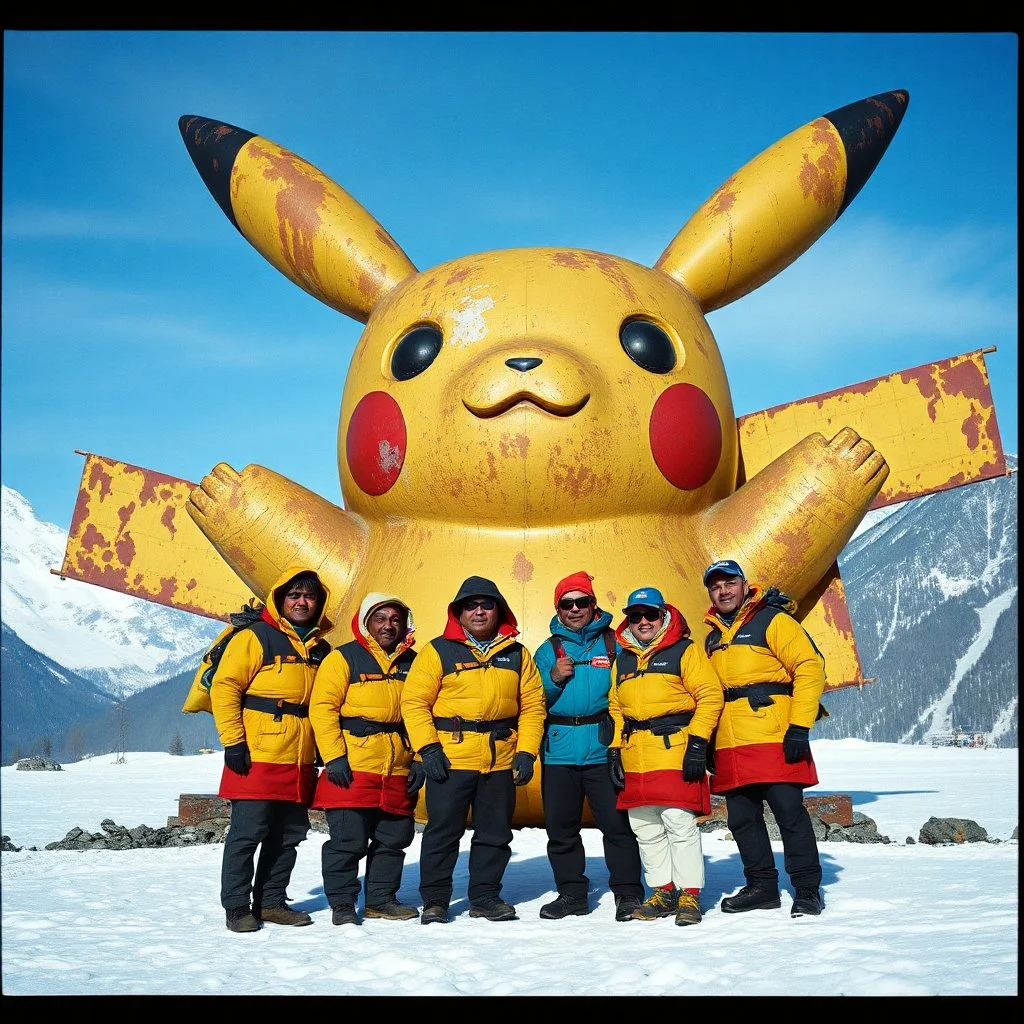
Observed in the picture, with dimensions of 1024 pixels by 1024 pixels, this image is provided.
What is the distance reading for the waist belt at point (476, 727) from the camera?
4309mm

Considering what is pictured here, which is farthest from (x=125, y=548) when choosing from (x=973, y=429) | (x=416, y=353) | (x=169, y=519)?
(x=973, y=429)

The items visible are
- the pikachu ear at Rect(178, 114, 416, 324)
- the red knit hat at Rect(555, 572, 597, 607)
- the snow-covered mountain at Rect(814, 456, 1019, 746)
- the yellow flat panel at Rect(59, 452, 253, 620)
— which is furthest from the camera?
the snow-covered mountain at Rect(814, 456, 1019, 746)

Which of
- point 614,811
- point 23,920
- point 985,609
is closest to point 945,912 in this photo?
point 614,811

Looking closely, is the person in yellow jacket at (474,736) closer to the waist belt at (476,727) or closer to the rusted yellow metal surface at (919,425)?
the waist belt at (476,727)

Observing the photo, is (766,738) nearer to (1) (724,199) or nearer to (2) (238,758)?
(2) (238,758)

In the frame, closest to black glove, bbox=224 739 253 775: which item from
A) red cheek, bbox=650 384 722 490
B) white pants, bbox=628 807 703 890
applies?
Result: white pants, bbox=628 807 703 890

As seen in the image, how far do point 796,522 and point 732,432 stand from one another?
2.14 ft

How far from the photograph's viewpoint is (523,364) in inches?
205

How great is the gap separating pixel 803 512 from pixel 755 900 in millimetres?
1919

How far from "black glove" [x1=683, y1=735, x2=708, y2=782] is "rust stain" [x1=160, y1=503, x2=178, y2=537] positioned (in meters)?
3.71

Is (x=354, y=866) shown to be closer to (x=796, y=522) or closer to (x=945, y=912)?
(x=945, y=912)

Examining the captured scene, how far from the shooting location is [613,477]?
5.34 meters

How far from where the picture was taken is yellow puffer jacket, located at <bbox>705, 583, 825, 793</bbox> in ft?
14.1

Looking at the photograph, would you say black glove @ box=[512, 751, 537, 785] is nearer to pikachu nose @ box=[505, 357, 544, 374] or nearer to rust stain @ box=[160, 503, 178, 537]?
pikachu nose @ box=[505, 357, 544, 374]
